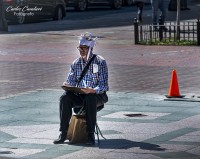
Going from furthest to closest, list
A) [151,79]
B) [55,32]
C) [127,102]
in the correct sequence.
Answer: [55,32]
[151,79]
[127,102]

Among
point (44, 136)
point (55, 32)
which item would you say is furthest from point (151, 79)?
point (55, 32)

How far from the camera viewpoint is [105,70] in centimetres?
1155

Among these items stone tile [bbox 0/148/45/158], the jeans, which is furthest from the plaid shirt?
stone tile [bbox 0/148/45/158]

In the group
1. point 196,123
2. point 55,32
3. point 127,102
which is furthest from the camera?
point 55,32

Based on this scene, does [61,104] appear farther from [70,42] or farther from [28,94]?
[70,42]

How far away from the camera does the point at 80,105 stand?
11445 mm

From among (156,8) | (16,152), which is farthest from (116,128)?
(156,8)

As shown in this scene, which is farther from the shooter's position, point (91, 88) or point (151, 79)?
point (151, 79)

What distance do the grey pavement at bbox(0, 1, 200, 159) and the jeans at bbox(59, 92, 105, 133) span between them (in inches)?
11.3

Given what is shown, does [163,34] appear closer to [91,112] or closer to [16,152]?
[91,112]

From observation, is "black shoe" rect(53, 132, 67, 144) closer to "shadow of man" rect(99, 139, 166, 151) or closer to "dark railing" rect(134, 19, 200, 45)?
"shadow of man" rect(99, 139, 166, 151)

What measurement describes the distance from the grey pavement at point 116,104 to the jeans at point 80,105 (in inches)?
11.3

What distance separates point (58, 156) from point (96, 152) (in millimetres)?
518

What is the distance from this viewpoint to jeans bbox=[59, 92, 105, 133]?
1115 centimetres
